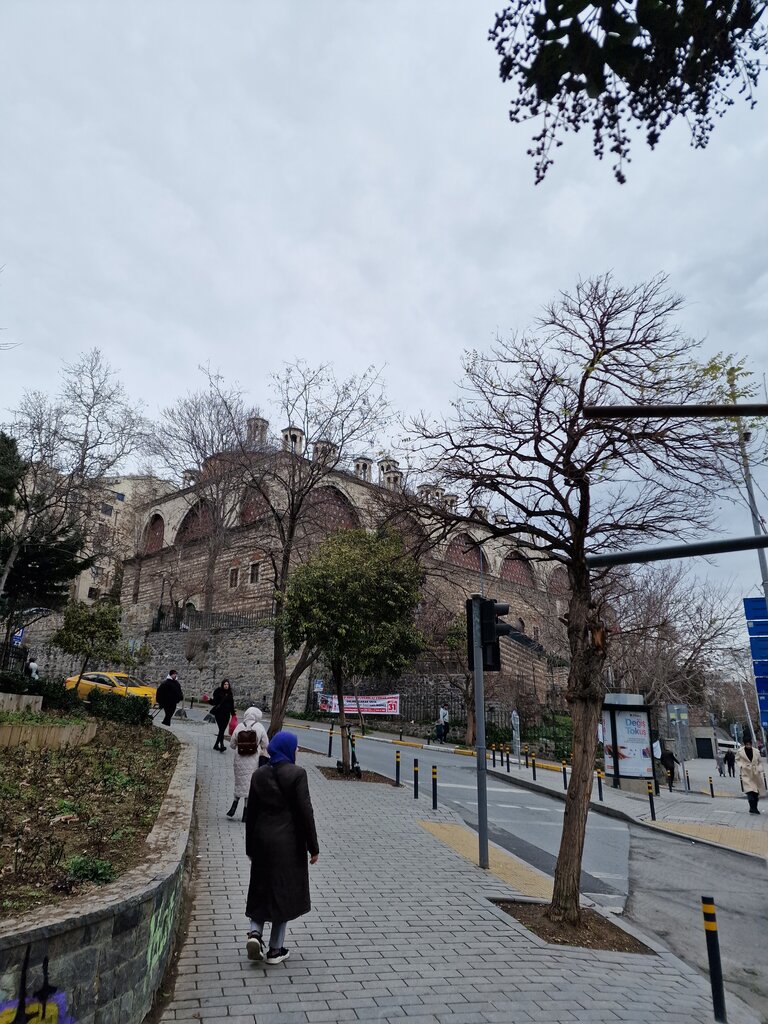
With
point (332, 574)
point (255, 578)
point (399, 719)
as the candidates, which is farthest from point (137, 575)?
point (332, 574)

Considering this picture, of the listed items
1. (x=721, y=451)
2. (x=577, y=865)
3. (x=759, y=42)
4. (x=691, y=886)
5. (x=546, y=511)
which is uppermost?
(x=759, y=42)

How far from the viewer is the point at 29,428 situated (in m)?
18.2

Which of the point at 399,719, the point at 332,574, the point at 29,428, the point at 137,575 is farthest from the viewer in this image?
the point at 137,575

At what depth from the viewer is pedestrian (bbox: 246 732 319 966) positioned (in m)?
4.54

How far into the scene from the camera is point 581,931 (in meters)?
6.19

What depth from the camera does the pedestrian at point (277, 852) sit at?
4539 millimetres

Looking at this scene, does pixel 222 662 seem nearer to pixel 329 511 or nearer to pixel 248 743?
pixel 329 511

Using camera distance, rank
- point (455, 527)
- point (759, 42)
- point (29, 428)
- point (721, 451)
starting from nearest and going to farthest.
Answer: point (759, 42)
point (721, 451)
point (455, 527)
point (29, 428)

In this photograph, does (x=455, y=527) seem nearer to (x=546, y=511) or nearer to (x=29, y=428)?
(x=546, y=511)

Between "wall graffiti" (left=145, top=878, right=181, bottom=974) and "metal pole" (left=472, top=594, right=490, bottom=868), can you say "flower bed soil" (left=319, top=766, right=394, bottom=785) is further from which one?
"wall graffiti" (left=145, top=878, right=181, bottom=974)

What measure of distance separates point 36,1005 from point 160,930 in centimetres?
116

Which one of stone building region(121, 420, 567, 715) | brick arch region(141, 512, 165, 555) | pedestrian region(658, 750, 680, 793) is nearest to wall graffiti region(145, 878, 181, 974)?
stone building region(121, 420, 567, 715)

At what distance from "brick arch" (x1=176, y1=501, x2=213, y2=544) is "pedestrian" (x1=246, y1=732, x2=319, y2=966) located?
1157 inches

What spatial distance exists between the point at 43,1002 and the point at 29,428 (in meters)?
18.1
